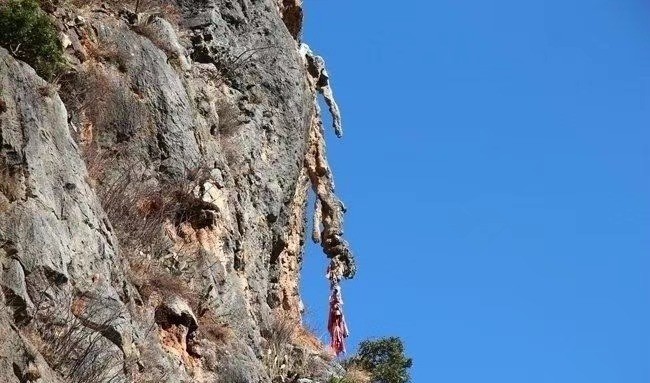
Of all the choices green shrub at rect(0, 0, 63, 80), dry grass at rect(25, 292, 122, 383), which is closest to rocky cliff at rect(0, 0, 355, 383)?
dry grass at rect(25, 292, 122, 383)

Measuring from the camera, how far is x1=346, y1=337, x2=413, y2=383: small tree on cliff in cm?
2112

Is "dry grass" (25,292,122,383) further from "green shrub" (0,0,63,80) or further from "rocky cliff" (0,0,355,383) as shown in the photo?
"green shrub" (0,0,63,80)

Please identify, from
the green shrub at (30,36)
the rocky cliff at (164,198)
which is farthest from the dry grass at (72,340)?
the green shrub at (30,36)

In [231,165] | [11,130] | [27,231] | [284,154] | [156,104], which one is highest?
[284,154]

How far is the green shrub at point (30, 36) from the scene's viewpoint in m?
11.9

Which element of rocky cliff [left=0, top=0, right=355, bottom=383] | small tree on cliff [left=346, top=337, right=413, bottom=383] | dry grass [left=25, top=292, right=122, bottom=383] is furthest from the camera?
small tree on cliff [left=346, top=337, right=413, bottom=383]

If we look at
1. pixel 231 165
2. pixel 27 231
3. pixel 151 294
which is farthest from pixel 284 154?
pixel 27 231

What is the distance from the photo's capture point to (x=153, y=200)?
1419cm

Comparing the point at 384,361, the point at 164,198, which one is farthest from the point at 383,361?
the point at 164,198

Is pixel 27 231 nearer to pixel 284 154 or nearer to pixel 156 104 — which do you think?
pixel 156 104

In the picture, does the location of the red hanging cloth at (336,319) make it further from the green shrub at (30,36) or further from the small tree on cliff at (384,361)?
the green shrub at (30,36)

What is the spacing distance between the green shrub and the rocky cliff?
0.47 metres

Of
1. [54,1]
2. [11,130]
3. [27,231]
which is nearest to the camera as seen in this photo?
[27,231]

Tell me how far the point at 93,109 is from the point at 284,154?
499 centimetres
